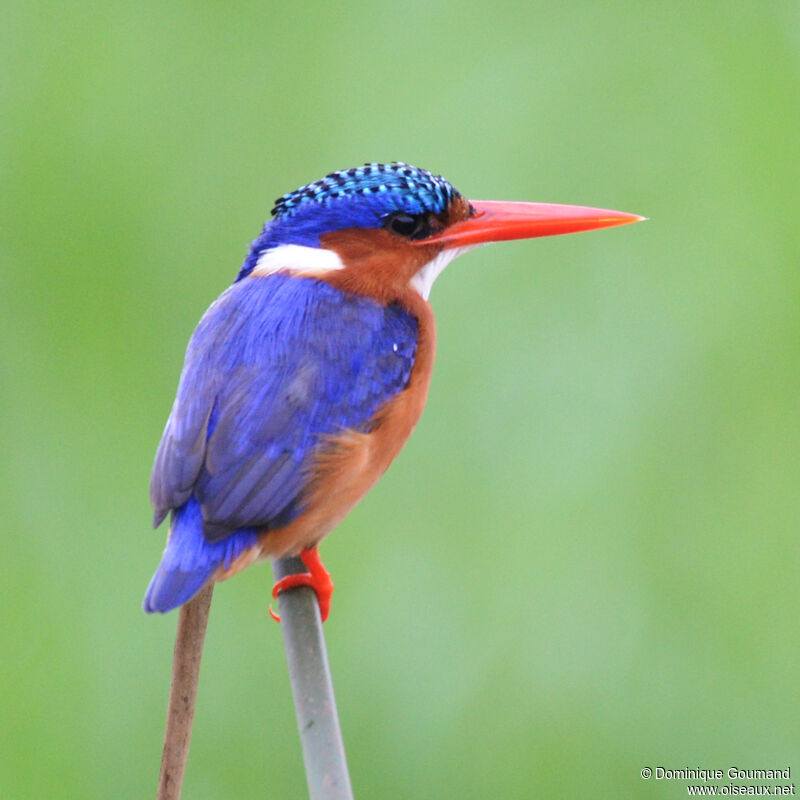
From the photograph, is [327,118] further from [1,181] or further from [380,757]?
[380,757]

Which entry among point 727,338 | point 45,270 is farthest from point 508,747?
point 45,270

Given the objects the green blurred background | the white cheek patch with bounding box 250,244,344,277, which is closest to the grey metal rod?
the white cheek patch with bounding box 250,244,344,277

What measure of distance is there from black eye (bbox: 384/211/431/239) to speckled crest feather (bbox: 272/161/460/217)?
23 millimetres

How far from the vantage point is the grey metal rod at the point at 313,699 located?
1.76 metres

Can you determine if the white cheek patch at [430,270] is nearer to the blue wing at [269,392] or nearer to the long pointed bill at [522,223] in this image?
the long pointed bill at [522,223]

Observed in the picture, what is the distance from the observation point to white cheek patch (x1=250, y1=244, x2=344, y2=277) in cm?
271

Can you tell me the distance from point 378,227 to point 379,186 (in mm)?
77

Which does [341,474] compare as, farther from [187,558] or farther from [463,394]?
[463,394]

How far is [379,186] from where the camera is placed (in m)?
2.68

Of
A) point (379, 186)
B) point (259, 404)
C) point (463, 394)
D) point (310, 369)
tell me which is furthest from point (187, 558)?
point (463, 394)

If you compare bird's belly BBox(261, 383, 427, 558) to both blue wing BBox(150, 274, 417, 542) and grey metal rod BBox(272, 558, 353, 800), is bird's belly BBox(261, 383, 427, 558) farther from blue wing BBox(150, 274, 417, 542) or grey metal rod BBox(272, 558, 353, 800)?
grey metal rod BBox(272, 558, 353, 800)

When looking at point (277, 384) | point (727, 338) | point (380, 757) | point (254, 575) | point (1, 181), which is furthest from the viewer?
point (1, 181)

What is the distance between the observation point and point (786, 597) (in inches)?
144

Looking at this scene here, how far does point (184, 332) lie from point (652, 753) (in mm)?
1426
